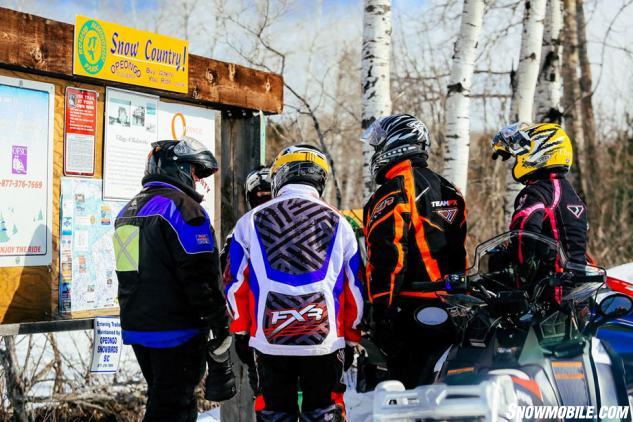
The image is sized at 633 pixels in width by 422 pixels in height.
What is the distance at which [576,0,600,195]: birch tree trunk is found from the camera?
1722 centimetres

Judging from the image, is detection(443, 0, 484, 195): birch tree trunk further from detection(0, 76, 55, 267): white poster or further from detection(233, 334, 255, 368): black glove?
detection(0, 76, 55, 267): white poster

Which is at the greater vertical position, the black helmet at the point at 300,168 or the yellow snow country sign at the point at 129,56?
the yellow snow country sign at the point at 129,56

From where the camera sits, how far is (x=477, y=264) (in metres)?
3.07

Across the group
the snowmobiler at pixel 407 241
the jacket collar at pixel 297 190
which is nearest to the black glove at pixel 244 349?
the snowmobiler at pixel 407 241

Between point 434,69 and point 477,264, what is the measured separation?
1455 cm

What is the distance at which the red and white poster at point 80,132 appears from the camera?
4.64 meters

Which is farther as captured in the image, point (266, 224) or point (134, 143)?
point (134, 143)

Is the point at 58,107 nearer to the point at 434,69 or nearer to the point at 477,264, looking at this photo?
the point at 477,264

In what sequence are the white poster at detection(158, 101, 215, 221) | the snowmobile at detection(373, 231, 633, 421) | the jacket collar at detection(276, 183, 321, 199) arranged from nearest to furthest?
the snowmobile at detection(373, 231, 633, 421), the jacket collar at detection(276, 183, 321, 199), the white poster at detection(158, 101, 215, 221)

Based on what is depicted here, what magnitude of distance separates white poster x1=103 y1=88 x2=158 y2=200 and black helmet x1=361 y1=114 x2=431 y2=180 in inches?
67.1

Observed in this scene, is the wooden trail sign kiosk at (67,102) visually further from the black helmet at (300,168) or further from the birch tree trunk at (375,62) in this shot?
the birch tree trunk at (375,62)

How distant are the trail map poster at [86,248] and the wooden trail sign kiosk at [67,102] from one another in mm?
19

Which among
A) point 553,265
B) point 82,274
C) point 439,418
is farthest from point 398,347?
point 82,274

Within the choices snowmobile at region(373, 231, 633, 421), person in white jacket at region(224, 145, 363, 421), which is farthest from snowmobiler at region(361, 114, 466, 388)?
snowmobile at region(373, 231, 633, 421)
